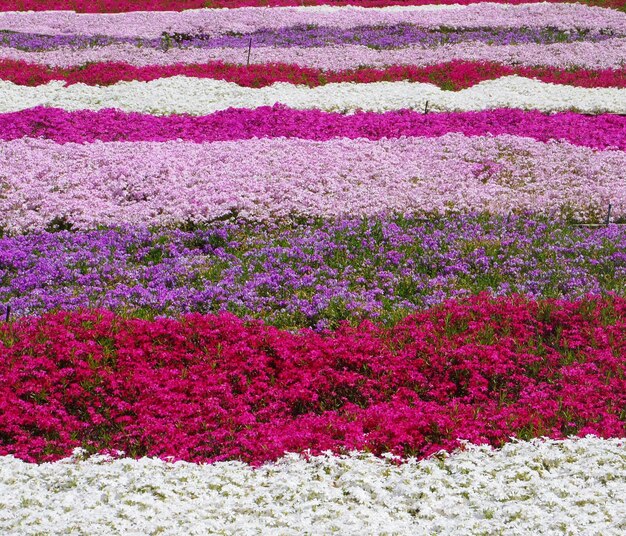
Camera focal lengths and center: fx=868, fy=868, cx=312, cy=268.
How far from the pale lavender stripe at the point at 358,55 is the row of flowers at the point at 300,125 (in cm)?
861

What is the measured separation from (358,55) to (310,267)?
20962mm

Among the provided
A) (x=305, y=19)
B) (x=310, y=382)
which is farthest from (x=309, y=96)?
(x=310, y=382)

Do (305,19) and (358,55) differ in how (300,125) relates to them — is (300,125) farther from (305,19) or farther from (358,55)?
(305,19)

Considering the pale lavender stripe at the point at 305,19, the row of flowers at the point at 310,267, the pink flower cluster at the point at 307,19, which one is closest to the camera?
the row of flowers at the point at 310,267

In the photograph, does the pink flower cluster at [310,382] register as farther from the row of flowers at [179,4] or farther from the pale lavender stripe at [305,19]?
the row of flowers at [179,4]

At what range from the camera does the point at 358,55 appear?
34344 mm

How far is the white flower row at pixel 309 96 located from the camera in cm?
2638

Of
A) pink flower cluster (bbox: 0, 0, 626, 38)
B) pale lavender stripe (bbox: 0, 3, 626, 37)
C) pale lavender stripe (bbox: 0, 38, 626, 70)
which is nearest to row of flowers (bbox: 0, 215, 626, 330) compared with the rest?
pale lavender stripe (bbox: 0, 38, 626, 70)

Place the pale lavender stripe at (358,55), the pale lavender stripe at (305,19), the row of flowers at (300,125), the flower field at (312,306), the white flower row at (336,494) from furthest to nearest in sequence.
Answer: the pale lavender stripe at (305,19), the pale lavender stripe at (358,55), the row of flowers at (300,125), the flower field at (312,306), the white flower row at (336,494)

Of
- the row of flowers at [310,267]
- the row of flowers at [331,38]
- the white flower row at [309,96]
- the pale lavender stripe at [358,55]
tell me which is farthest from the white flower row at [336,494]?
the row of flowers at [331,38]

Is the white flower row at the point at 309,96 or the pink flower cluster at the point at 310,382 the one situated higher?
the white flower row at the point at 309,96

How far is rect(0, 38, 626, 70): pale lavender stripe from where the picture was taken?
33219 mm

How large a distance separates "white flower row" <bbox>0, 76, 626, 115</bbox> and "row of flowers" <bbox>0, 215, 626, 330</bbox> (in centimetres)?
1004

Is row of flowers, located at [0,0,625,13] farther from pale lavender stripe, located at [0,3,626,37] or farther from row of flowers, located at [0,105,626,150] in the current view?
row of flowers, located at [0,105,626,150]
